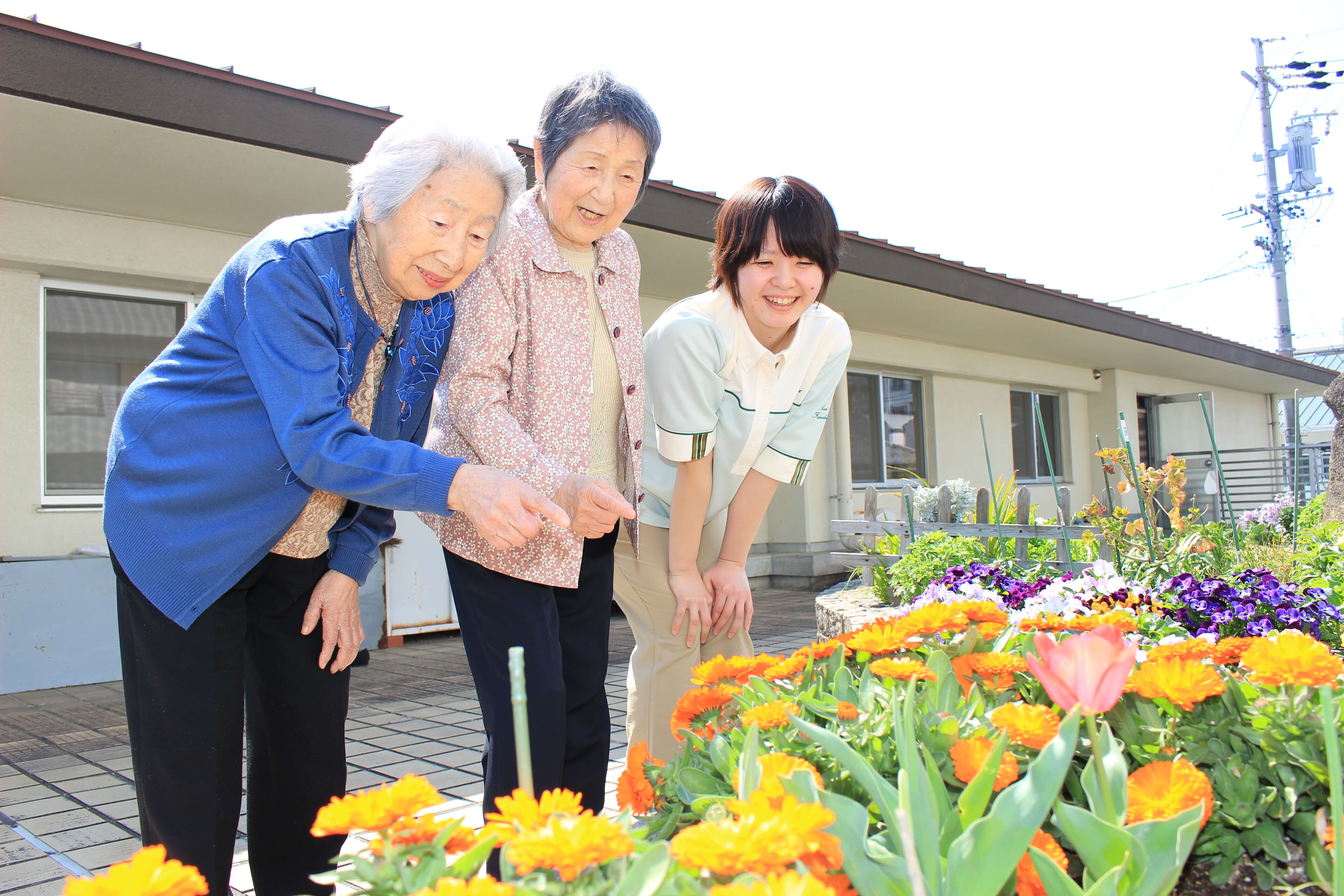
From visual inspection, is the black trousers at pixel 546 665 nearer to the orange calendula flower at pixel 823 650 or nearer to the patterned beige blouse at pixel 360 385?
the patterned beige blouse at pixel 360 385

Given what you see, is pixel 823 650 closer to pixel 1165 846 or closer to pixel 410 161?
pixel 1165 846

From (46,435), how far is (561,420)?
505 centimetres

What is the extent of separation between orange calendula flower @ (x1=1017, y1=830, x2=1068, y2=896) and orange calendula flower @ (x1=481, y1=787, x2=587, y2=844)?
50cm

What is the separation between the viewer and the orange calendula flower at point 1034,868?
3.13ft

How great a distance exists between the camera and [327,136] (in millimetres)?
4590

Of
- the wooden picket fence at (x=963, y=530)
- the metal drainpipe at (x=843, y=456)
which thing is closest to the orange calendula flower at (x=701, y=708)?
the wooden picket fence at (x=963, y=530)

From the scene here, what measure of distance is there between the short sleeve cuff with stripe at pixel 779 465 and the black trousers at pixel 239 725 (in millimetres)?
1059

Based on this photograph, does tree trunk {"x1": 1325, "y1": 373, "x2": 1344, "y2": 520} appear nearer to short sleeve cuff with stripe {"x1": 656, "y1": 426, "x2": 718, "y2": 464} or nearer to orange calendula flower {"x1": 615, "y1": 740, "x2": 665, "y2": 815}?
short sleeve cuff with stripe {"x1": 656, "y1": 426, "x2": 718, "y2": 464}

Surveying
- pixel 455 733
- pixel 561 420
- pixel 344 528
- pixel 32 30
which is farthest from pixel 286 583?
pixel 32 30

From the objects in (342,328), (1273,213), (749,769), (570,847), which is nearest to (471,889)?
(570,847)

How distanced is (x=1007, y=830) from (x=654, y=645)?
134cm

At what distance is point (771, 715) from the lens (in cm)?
114

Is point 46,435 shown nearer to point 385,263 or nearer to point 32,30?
point 32,30

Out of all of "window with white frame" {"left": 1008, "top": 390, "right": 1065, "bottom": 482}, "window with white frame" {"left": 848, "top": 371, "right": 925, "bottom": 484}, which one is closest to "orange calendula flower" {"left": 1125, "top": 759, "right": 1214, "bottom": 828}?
"window with white frame" {"left": 848, "top": 371, "right": 925, "bottom": 484}
